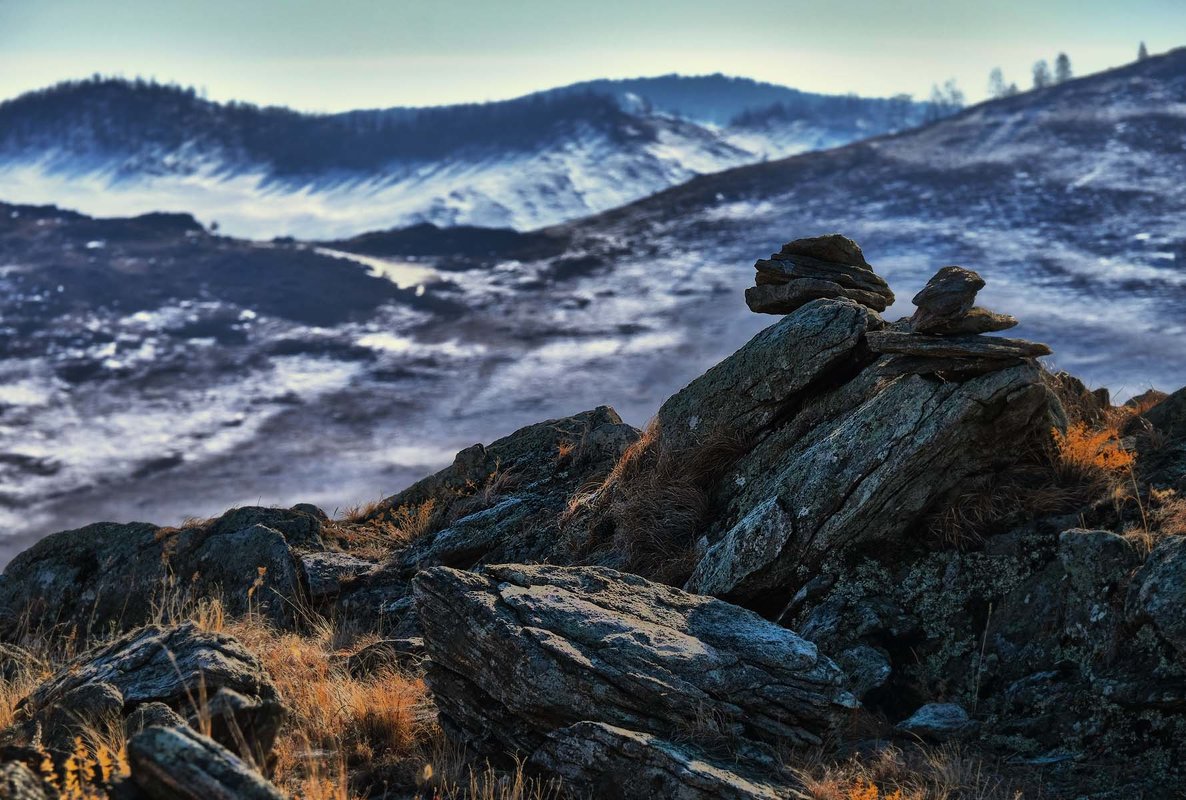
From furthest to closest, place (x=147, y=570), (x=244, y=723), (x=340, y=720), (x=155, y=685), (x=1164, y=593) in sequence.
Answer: (x=147, y=570) → (x=340, y=720) → (x=1164, y=593) → (x=155, y=685) → (x=244, y=723)

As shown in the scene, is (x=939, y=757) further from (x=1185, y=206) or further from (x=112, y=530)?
(x=1185, y=206)

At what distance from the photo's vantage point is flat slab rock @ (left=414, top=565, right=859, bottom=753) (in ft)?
22.7

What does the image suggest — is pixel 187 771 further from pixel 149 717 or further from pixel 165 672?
pixel 165 672

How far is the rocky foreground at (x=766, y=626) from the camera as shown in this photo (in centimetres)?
651

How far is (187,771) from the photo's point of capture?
487 cm

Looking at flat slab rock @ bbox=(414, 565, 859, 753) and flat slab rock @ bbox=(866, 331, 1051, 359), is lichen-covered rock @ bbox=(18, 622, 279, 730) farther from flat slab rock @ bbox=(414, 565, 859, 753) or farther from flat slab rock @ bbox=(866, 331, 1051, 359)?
flat slab rock @ bbox=(866, 331, 1051, 359)

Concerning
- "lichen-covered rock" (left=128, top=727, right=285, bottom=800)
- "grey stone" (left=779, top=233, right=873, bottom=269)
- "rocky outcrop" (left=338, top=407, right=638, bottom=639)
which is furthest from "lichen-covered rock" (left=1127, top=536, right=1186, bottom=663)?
"rocky outcrop" (left=338, top=407, right=638, bottom=639)

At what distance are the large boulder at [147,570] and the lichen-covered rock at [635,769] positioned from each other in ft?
25.0

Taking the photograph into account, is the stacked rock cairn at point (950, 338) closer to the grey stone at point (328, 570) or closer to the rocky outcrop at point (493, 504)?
the rocky outcrop at point (493, 504)

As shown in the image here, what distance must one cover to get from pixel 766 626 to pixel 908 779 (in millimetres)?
1495

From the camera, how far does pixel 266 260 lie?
14738 cm

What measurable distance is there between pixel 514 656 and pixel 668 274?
93.2 metres

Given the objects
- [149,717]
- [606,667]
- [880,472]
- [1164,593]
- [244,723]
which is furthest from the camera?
[880,472]

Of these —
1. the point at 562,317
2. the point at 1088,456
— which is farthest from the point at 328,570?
the point at 562,317
